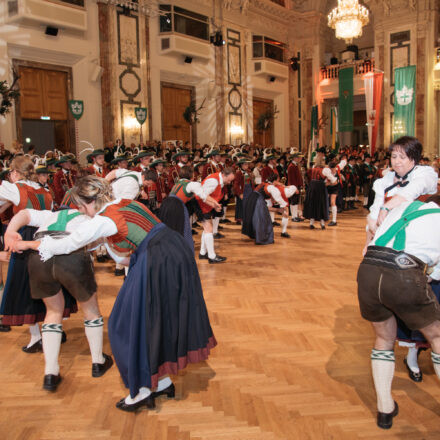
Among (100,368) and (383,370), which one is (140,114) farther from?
(383,370)

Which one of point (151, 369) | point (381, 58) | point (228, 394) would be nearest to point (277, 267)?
point (228, 394)

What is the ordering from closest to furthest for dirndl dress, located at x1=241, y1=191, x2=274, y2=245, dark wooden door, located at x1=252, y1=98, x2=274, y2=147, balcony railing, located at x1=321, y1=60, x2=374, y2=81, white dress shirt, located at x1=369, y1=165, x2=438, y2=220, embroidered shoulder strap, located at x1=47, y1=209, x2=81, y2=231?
white dress shirt, located at x1=369, y1=165, x2=438, y2=220, embroidered shoulder strap, located at x1=47, y1=209, x2=81, y2=231, dirndl dress, located at x1=241, y1=191, x2=274, y2=245, dark wooden door, located at x1=252, y1=98, x2=274, y2=147, balcony railing, located at x1=321, y1=60, x2=374, y2=81

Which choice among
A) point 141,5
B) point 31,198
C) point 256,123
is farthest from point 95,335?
point 256,123

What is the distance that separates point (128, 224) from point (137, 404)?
1094mm

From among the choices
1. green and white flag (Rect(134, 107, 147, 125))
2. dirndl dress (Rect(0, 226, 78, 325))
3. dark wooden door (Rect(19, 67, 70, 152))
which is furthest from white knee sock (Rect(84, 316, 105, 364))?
green and white flag (Rect(134, 107, 147, 125))

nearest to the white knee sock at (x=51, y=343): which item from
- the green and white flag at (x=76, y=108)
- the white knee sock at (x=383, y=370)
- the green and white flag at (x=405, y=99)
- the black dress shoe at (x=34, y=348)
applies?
the black dress shoe at (x=34, y=348)

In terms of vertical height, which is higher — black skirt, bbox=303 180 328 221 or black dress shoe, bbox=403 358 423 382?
black skirt, bbox=303 180 328 221

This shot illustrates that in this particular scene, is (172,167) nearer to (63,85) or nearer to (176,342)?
(63,85)

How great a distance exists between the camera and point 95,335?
3.10 m

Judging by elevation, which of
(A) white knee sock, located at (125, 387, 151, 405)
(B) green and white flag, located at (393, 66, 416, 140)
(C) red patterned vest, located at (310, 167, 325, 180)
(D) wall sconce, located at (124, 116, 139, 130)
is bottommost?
(A) white knee sock, located at (125, 387, 151, 405)

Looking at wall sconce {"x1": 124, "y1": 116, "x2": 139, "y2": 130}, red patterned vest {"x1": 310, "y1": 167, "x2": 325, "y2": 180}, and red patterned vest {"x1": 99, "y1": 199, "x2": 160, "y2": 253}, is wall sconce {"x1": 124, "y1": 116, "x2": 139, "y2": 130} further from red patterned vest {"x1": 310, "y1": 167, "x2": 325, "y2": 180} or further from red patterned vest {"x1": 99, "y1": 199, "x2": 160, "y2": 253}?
red patterned vest {"x1": 99, "y1": 199, "x2": 160, "y2": 253}

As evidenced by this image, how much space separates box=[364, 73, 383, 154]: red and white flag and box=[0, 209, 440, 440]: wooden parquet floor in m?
13.5

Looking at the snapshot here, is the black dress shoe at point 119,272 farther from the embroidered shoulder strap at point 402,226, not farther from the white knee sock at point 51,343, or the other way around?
the embroidered shoulder strap at point 402,226

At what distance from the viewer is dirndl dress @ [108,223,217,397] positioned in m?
2.52
